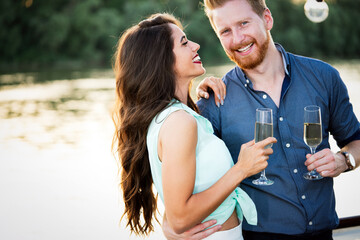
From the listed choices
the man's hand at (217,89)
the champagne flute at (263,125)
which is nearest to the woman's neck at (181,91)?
the man's hand at (217,89)

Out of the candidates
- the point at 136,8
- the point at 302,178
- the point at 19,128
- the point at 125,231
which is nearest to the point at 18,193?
the point at 125,231

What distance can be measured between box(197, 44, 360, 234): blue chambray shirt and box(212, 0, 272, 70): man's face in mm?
109

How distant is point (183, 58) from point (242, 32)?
0.43m

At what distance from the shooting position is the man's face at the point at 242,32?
2.16 m

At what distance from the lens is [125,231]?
13.9ft

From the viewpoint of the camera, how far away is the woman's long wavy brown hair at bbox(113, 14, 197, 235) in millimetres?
1843

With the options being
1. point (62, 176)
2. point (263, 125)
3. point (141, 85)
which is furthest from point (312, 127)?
point (62, 176)

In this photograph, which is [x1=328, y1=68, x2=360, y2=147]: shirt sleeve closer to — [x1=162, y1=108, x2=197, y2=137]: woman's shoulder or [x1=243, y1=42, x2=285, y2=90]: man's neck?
[x1=243, y1=42, x2=285, y2=90]: man's neck

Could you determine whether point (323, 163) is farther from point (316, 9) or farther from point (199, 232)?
point (316, 9)

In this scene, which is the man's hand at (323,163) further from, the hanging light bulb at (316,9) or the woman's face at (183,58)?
the hanging light bulb at (316,9)

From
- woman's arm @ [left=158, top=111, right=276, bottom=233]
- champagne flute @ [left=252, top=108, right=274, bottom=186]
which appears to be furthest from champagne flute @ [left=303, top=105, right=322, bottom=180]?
woman's arm @ [left=158, top=111, right=276, bottom=233]

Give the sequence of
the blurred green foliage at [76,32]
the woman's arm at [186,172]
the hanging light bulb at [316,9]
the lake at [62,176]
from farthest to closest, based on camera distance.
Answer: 1. the blurred green foliage at [76,32]
2. the lake at [62,176]
3. the hanging light bulb at [316,9]
4. the woman's arm at [186,172]

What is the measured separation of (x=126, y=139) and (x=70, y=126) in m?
7.06

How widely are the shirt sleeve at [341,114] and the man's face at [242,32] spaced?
38cm
